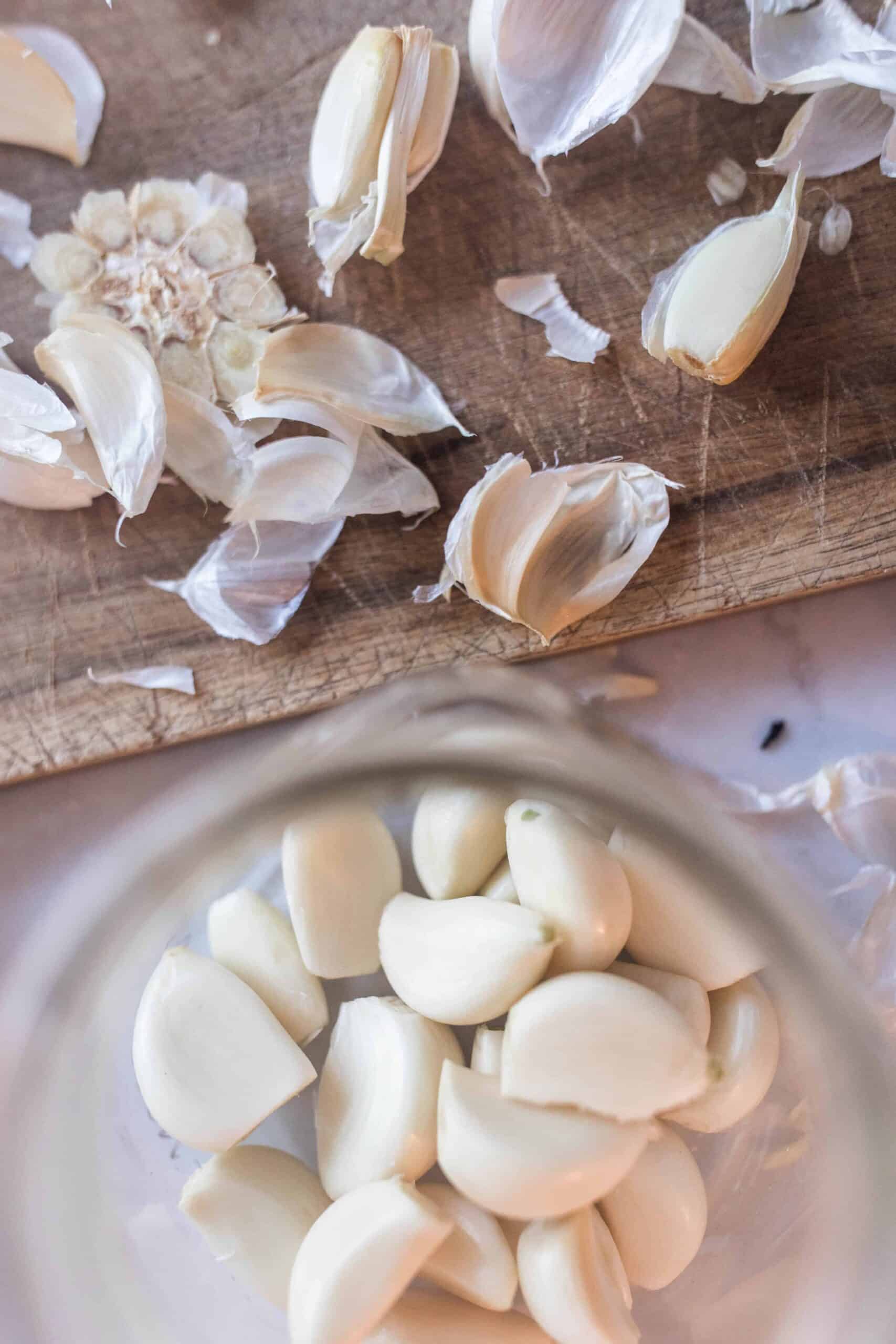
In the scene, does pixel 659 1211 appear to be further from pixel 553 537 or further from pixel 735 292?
pixel 735 292

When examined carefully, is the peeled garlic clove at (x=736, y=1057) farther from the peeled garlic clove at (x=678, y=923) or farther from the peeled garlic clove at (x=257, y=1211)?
the peeled garlic clove at (x=257, y=1211)

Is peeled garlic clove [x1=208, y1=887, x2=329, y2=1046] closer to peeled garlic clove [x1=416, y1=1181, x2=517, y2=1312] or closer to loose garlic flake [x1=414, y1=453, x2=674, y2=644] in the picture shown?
peeled garlic clove [x1=416, y1=1181, x2=517, y2=1312]

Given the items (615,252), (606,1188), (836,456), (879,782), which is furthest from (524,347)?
(606,1188)

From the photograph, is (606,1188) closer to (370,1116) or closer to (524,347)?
(370,1116)

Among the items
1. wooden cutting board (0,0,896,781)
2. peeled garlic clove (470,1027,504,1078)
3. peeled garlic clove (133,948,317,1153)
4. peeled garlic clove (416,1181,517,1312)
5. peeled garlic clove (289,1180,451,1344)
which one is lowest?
peeled garlic clove (416,1181,517,1312)

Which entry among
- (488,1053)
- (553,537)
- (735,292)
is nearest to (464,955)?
(488,1053)

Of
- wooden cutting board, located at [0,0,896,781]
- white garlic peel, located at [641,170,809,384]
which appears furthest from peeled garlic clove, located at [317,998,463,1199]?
white garlic peel, located at [641,170,809,384]
